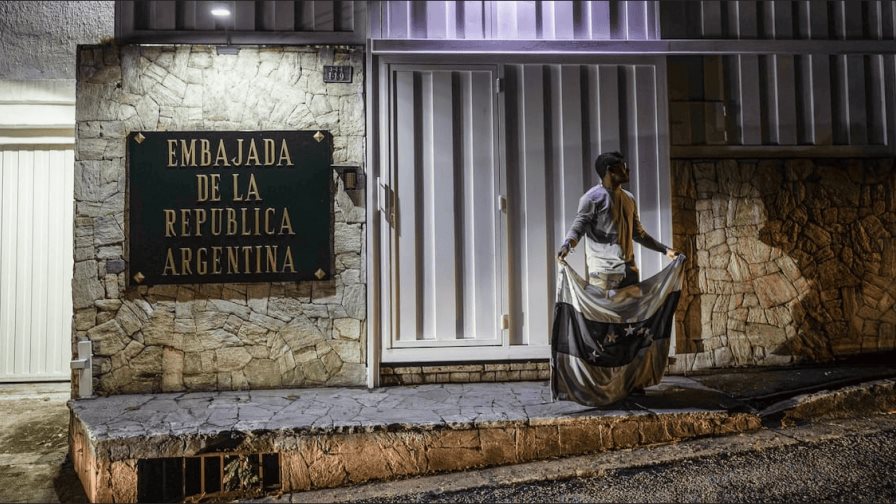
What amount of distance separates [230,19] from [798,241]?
259 inches

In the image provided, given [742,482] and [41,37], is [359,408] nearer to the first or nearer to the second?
[742,482]

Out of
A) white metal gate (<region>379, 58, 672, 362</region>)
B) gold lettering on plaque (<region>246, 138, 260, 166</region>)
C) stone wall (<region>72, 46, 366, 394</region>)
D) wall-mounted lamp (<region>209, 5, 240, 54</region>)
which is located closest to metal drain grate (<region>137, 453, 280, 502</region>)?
stone wall (<region>72, 46, 366, 394</region>)

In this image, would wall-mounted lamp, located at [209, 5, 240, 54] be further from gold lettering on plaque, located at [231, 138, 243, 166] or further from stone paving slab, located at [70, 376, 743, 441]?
stone paving slab, located at [70, 376, 743, 441]

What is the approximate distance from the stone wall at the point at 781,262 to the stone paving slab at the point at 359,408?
107cm

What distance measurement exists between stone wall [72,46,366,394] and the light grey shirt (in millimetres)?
2237

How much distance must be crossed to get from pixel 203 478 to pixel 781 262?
6.13m

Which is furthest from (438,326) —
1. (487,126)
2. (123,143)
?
(123,143)

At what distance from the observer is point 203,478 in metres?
4.26

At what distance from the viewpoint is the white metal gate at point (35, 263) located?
6.71m

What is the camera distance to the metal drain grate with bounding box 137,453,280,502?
423 centimetres

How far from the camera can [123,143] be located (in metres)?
5.74

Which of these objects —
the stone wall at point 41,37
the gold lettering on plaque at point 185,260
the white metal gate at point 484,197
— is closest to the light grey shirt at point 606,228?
the white metal gate at point 484,197

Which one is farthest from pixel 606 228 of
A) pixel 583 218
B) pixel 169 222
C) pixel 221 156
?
pixel 169 222

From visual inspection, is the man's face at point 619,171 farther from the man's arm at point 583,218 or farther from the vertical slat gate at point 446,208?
the vertical slat gate at point 446,208
